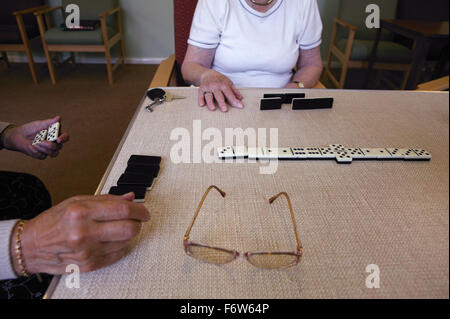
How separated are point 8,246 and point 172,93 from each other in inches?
17.5

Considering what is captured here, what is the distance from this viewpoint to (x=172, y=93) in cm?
65

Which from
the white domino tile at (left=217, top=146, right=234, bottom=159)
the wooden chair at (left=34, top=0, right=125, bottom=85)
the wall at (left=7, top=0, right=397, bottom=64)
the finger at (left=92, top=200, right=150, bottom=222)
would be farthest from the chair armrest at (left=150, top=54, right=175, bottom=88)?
the wall at (left=7, top=0, right=397, bottom=64)

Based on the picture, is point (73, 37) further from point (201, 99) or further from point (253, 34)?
point (201, 99)

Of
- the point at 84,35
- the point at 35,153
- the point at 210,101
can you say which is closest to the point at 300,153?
the point at 210,101

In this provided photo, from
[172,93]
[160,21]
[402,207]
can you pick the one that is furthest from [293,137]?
[160,21]

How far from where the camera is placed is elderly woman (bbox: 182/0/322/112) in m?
0.75

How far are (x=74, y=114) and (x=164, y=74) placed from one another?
0.85 metres

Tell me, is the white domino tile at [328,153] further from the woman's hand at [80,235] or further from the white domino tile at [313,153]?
the woman's hand at [80,235]

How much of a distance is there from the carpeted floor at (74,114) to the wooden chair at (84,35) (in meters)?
0.18

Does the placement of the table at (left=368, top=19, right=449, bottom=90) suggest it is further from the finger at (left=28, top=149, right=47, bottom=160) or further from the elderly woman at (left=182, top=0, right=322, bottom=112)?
the finger at (left=28, top=149, right=47, bottom=160)

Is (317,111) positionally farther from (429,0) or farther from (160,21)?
(160,21)

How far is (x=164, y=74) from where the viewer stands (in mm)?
801
